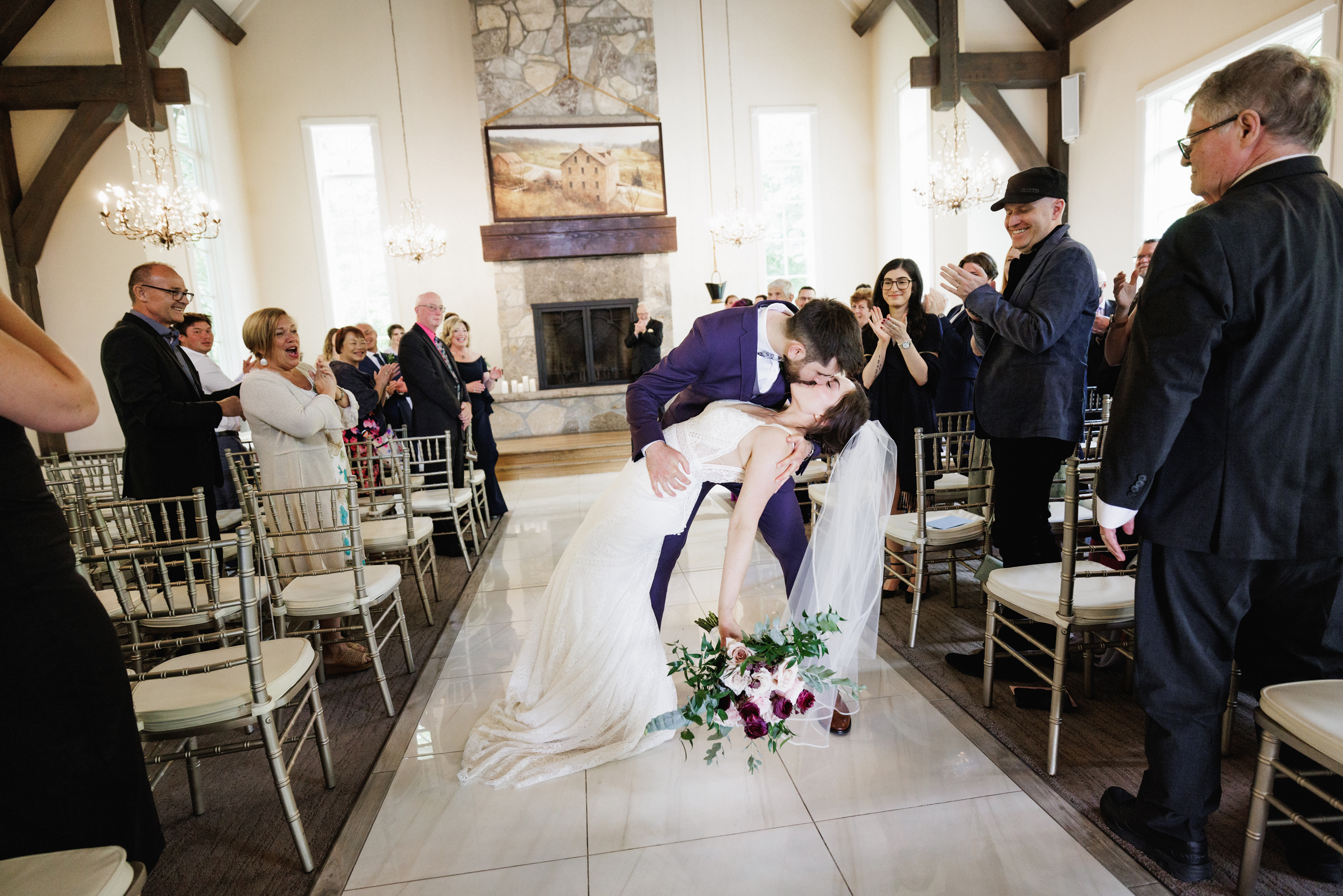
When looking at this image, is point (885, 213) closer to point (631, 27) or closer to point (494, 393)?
point (631, 27)

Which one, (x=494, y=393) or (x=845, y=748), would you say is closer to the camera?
(x=845, y=748)

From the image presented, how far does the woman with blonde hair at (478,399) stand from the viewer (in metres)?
5.93

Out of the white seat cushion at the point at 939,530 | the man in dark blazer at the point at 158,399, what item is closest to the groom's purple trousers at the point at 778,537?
the white seat cushion at the point at 939,530

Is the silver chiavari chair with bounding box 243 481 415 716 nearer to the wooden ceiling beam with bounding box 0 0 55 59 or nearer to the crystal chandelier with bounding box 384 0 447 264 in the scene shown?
the crystal chandelier with bounding box 384 0 447 264

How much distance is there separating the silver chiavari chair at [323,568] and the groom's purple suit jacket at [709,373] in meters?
1.09

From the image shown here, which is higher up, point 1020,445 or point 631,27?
point 631,27

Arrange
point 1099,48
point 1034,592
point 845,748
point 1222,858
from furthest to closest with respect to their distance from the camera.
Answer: point 1099,48 < point 845,748 < point 1034,592 < point 1222,858

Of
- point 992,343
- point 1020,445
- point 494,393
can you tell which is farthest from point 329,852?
point 494,393

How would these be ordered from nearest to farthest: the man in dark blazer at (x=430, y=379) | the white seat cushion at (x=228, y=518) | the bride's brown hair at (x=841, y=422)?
the bride's brown hair at (x=841, y=422), the white seat cushion at (x=228, y=518), the man in dark blazer at (x=430, y=379)

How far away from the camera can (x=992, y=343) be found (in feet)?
9.00

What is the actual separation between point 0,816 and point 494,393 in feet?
28.7

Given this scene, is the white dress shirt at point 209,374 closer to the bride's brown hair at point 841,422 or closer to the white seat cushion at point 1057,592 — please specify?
the bride's brown hair at point 841,422

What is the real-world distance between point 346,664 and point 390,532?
28.4 inches

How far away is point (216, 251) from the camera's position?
8703mm
